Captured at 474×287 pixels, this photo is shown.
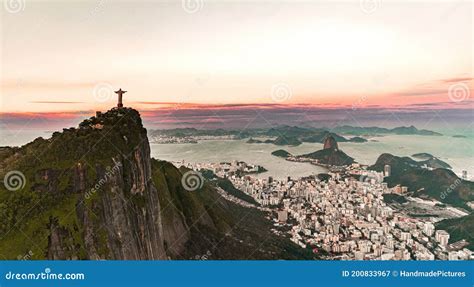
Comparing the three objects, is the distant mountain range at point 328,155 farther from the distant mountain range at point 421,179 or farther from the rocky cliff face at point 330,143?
the distant mountain range at point 421,179

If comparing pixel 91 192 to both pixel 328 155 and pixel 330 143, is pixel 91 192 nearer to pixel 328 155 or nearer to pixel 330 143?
pixel 330 143

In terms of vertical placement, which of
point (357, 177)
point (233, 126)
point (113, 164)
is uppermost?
point (233, 126)

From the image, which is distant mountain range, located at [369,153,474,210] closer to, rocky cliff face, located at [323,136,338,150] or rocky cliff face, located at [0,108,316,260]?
rocky cliff face, located at [323,136,338,150]

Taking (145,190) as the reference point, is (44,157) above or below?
above

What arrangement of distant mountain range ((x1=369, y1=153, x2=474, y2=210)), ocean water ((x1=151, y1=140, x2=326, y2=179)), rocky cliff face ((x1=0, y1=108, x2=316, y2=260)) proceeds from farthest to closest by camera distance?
distant mountain range ((x1=369, y1=153, x2=474, y2=210)), ocean water ((x1=151, y1=140, x2=326, y2=179)), rocky cliff face ((x1=0, y1=108, x2=316, y2=260))

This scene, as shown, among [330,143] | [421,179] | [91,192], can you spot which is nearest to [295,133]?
[330,143]

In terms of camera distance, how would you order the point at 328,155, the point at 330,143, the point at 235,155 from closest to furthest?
the point at 330,143 < the point at 235,155 < the point at 328,155

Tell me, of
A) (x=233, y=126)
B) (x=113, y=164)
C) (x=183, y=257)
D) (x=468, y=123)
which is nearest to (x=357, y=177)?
(x=468, y=123)

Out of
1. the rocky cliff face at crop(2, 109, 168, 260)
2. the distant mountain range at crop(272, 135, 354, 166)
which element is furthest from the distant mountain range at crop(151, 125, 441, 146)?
the rocky cliff face at crop(2, 109, 168, 260)

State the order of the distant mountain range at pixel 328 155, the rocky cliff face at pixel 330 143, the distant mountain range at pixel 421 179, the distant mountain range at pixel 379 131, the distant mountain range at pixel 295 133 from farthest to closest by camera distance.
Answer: the distant mountain range at pixel 421 179 < the distant mountain range at pixel 328 155 < the rocky cliff face at pixel 330 143 < the distant mountain range at pixel 379 131 < the distant mountain range at pixel 295 133

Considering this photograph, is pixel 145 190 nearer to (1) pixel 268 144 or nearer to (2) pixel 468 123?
(1) pixel 268 144

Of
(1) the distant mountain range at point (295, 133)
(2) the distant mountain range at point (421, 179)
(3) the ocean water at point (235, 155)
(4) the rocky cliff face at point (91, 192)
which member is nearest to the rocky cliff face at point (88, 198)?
(4) the rocky cliff face at point (91, 192)
